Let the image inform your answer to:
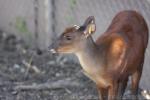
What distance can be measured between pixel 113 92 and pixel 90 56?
18.6 inches

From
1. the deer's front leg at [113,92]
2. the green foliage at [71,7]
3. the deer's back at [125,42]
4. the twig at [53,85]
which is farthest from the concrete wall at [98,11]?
the deer's front leg at [113,92]

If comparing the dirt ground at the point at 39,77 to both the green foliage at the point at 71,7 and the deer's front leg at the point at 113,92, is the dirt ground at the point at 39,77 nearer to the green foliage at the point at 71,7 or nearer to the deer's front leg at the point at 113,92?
the green foliage at the point at 71,7

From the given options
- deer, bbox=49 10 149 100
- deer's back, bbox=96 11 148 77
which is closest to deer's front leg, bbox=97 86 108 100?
deer, bbox=49 10 149 100

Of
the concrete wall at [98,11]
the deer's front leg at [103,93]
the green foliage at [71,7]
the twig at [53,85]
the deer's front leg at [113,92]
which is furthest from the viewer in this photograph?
the green foliage at [71,7]

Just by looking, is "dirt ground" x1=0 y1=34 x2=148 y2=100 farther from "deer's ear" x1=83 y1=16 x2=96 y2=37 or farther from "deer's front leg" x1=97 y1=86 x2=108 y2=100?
"deer's ear" x1=83 y1=16 x2=96 y2=37

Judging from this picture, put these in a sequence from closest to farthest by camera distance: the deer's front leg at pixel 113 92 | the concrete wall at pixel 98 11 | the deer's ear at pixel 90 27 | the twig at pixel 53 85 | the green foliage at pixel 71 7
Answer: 1. the deer's ear at pixel 90 27
2. the deer's front leg at pixel 113 92
3. the concrete wall at pixel 98 11
4. the twig at pixel 53 85
5. the green foliage at pixel 71 7

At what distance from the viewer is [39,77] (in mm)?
7941

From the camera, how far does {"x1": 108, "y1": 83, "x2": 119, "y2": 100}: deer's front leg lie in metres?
6.23

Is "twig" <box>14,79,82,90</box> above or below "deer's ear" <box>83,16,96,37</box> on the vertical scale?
below

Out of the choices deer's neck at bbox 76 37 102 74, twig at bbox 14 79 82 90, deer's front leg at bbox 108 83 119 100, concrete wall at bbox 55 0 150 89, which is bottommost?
deer's front leg at bbox 108 83 119 100

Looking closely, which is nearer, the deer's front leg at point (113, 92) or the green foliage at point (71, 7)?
the deer's front leg at point (113, 92)

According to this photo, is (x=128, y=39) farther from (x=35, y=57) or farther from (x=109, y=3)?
(x=35, y=57)

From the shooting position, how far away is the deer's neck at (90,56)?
6.07 meters

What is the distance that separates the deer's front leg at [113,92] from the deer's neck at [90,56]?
0.24m
